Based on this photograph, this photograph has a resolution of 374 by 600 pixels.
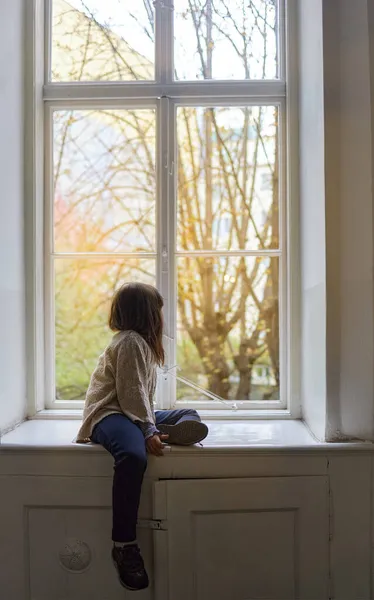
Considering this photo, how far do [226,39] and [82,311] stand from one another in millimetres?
1163

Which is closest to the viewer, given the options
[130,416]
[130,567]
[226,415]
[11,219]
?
[130,567]

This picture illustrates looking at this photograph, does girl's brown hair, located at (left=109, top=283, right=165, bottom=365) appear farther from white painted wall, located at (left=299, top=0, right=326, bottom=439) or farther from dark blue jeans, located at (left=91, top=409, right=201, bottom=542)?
white painted wall, located at (left=299, top=0, right=326, bottom=439)

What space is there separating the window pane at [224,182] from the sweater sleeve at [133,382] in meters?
0.57

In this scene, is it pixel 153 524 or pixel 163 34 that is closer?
pixel 153 524

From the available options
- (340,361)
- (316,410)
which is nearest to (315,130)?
(340,361)

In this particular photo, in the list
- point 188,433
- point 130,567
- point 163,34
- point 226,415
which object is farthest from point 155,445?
point 163,34

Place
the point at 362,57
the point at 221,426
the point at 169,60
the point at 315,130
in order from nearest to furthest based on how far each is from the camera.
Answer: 1. the point at 362,57
2. the point at 315,130
3. the point at 221,426
4. the point at 169,60

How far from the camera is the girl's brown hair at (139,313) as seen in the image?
1995 mm

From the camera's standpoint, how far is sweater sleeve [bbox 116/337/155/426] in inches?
73.4

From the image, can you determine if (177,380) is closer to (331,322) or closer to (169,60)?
(331,322)

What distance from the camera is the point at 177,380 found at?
7.65 feet

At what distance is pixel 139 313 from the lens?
1991 millimetres

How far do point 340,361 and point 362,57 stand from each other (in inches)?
36.3

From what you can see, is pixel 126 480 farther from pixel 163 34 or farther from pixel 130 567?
pixel 163 34
